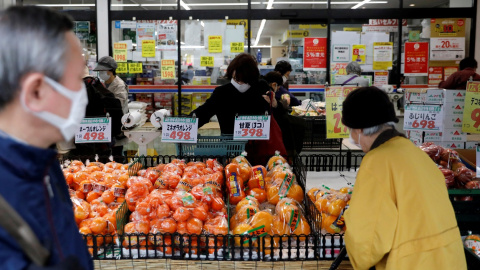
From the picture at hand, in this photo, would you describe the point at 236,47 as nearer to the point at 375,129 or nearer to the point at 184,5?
the point at 184,5

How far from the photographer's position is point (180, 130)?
3434 millimetres

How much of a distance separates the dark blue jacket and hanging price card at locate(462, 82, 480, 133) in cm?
367

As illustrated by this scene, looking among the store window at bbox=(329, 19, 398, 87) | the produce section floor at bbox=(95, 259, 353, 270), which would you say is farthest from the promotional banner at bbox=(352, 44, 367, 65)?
the produce section floor at bbox=(95, 259, 353, 270)

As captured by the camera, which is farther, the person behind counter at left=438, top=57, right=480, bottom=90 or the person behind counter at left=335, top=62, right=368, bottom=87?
the person behind counter at left=438, top=57, right=480, bottom=90

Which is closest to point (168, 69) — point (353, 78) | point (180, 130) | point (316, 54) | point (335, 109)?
point (316, 54)

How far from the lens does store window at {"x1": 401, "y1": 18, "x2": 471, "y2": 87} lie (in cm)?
787

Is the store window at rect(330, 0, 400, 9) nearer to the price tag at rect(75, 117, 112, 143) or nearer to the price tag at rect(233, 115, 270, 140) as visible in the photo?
the price tag at rect(233, 115, 270, 140)

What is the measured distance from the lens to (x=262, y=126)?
11.5ft

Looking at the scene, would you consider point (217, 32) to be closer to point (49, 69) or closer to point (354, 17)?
point (354, 17)

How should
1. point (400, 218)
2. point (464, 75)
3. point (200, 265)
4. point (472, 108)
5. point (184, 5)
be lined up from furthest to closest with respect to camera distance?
point (184, 5) → point (464, 75) → point (472, 108) → point (200, 265) → point (400, 218)

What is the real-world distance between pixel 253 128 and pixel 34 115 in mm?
2587

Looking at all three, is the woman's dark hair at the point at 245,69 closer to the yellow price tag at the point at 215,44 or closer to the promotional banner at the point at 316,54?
the yellow price tag at the point at 215,44

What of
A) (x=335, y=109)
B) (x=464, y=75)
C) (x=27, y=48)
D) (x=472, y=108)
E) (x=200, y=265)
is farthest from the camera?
(x=464, y=75)

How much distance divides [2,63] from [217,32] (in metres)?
7.20
